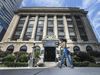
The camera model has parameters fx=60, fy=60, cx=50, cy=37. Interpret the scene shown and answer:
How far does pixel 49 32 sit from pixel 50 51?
1016cm

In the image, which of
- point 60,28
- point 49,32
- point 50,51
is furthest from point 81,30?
point 50,51

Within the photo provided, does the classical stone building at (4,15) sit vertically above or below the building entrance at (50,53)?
above

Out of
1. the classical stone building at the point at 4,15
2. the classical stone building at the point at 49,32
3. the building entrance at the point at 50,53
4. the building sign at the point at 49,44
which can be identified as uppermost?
the classical stone building at the point at 4,15

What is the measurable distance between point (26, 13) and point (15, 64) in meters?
28.1

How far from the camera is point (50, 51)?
62.8ft

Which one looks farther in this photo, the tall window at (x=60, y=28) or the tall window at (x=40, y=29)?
the tall window at (x=60, y=28)

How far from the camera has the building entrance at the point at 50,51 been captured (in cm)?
1754

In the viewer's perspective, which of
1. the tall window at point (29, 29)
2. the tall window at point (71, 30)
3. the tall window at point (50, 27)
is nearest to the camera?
the tall window at point (71, 30)

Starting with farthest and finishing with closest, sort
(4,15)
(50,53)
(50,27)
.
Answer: (4,15)
(50,27)
(50,53)

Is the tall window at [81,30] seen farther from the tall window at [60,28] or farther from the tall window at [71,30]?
the tall window at [60,28]

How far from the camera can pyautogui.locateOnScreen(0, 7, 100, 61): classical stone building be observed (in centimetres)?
2024

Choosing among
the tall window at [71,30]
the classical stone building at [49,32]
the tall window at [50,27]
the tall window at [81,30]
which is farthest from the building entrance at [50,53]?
the tall window at [81,30]

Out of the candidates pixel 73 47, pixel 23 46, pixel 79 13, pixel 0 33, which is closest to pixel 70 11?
pixel 79 13

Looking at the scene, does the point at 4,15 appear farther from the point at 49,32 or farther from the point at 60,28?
the point at 60,28
